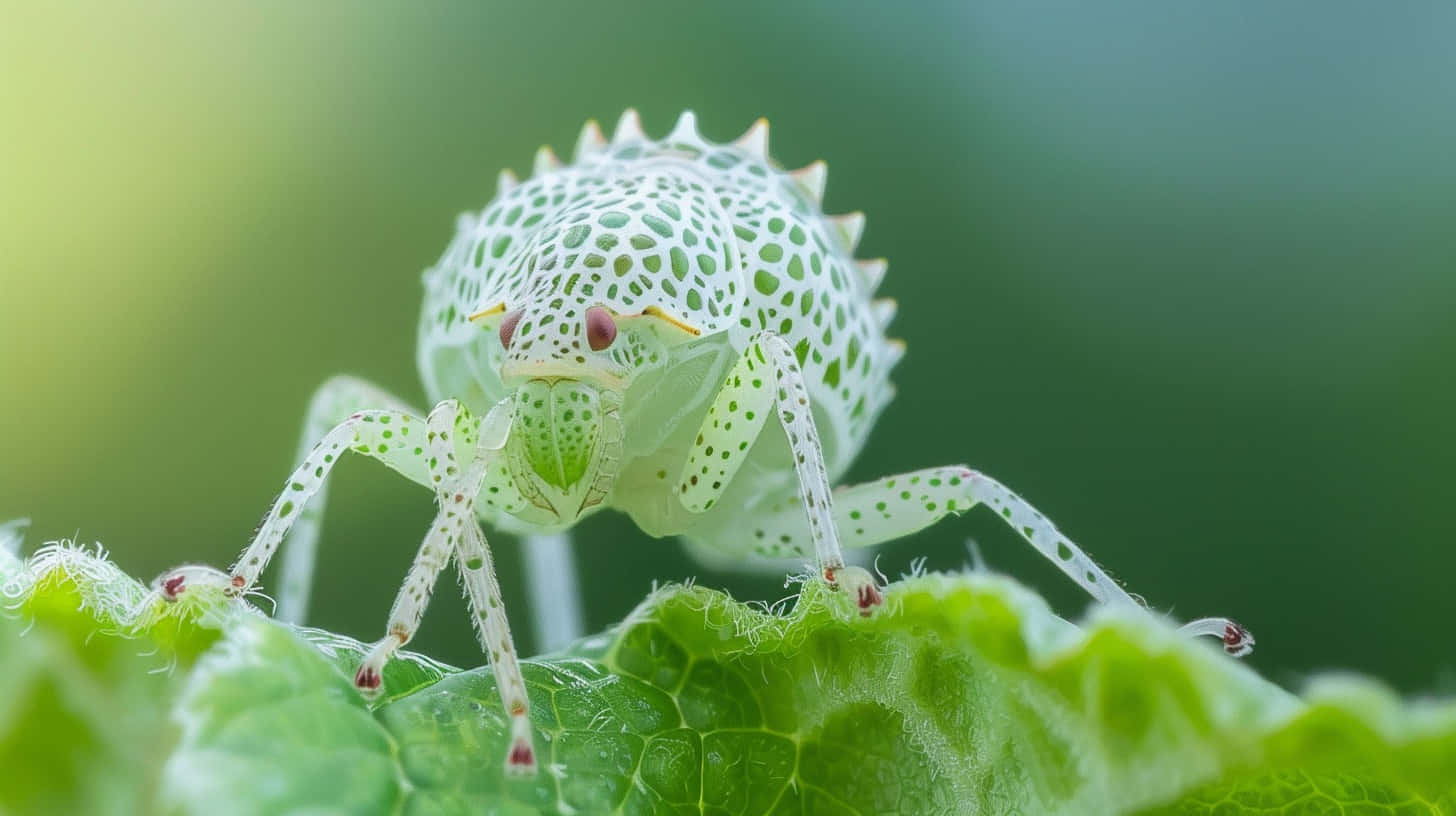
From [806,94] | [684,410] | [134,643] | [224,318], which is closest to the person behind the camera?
[134,643]

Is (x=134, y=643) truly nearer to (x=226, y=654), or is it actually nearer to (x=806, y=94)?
(x=226, y=654)

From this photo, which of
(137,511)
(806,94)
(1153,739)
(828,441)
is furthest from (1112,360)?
(1153,739)

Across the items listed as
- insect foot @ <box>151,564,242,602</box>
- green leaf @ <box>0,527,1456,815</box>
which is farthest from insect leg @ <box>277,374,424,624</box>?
green leaf @ <box>0,527,1456,815</box>

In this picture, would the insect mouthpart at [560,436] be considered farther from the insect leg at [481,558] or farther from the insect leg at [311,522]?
the insect leg at [311,522]

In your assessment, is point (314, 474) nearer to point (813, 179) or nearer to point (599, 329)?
point (599, 329)

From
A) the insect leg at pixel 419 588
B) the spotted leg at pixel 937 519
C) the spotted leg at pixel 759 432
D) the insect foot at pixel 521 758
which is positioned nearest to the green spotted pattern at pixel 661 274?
the spotted leg at pixel 759 432
